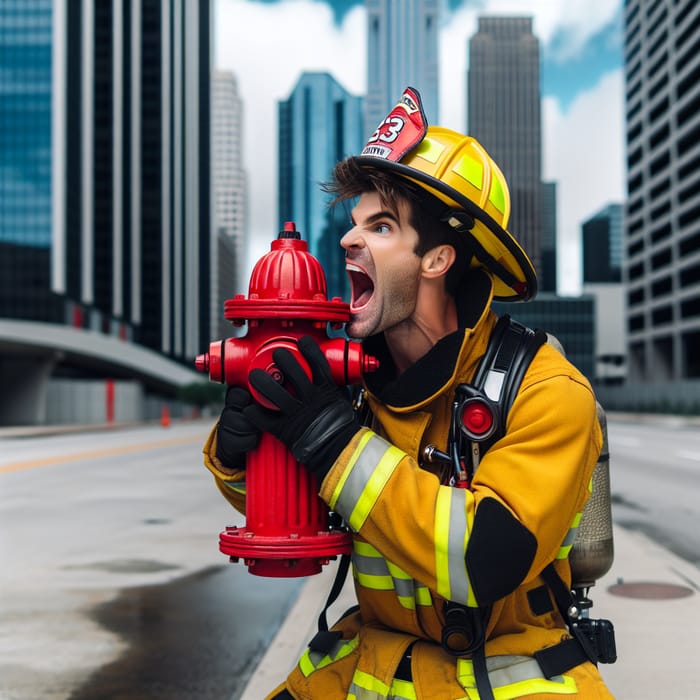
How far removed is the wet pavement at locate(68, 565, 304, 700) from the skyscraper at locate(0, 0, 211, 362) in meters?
56.7

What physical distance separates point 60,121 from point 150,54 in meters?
38.7

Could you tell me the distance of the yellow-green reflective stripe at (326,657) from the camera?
2059 mm

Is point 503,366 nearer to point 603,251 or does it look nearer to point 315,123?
point 315,123

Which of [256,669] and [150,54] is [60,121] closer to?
[150,54]

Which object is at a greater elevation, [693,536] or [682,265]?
[682,265]

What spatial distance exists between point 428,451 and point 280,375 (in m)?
0.35

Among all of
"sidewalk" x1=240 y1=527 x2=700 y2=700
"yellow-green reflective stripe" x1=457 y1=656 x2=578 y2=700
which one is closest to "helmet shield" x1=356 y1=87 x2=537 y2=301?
"yellow-green reflective stripe" x1=457 y1=656 x2=578 y2=700

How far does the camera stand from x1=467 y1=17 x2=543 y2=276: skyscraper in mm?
174375

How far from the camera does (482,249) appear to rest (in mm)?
1966

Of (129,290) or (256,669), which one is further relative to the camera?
(129,290)

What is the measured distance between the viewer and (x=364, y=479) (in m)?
1.64

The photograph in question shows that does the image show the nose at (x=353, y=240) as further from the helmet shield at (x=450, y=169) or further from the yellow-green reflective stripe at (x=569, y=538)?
the yellow-green reflective stripe at (x=569, y=538)

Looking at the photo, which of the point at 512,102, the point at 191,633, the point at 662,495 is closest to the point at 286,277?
the point at 191,633

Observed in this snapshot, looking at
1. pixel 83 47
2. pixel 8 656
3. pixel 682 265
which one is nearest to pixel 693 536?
pixel 8 656
